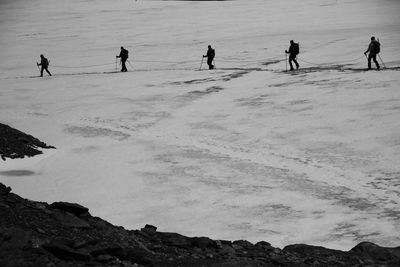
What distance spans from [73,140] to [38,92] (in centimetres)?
970

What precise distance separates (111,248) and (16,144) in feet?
33.9

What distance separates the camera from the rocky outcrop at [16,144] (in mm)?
15812

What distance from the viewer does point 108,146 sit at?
17.1 metres

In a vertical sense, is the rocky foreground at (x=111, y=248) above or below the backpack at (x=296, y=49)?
below

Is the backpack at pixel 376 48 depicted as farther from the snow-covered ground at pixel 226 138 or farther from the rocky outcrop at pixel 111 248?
the rocky outcrop at pixel 111 248

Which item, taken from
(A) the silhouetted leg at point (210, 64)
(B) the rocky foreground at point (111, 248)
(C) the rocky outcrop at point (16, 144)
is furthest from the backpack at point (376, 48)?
(B) the rocky foreground at point (111, 248)

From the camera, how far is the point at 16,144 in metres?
16.4

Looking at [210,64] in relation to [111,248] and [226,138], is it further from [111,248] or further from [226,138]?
[111,248]

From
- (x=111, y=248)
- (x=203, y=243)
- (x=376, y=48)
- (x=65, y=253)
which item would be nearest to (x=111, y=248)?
(x=111, y=248)

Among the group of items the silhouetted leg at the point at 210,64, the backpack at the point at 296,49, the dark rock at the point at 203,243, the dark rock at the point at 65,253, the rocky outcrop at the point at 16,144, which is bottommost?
the rocky outcrop at the point at 16,144

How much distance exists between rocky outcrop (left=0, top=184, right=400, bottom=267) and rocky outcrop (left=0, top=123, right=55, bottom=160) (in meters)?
7.39

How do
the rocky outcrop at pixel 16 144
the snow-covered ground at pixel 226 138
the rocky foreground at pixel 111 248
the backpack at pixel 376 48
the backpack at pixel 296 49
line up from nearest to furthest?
the rocky foreground at pixel 111 248, the snow-covered ground at pixel 226 138, the rocky outcrop at pixel 16 144, the backpack at pixel 376 48, the backpack at pixel 296 49

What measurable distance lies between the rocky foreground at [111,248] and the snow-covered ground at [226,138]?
5.63 ft

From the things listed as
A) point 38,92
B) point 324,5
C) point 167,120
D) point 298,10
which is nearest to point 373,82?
point 167,120
